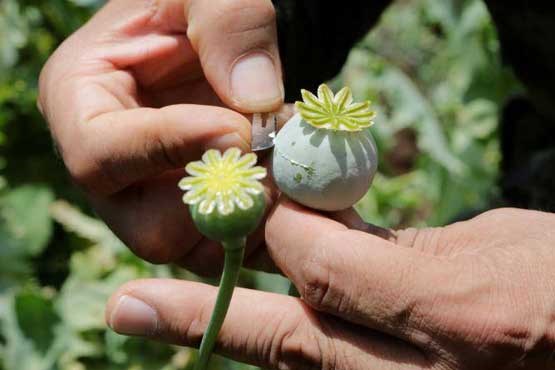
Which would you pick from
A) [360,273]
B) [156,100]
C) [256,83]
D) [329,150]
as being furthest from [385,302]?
[156,100]

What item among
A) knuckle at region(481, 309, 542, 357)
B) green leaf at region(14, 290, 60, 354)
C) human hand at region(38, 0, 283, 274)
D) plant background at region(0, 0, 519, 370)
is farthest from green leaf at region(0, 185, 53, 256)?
knuckle at region(481, 309, 542, 357)

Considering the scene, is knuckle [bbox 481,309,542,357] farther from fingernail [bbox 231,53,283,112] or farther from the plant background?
the plant background

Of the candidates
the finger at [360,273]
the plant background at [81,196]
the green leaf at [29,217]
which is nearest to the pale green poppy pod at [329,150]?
the finger at [360,273]

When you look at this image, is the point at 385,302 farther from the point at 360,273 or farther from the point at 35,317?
the point at 35,317

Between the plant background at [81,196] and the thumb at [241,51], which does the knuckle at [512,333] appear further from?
the plant background at [81,196]

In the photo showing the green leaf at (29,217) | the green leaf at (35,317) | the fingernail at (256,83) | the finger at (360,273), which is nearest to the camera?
the finger at (360,273)

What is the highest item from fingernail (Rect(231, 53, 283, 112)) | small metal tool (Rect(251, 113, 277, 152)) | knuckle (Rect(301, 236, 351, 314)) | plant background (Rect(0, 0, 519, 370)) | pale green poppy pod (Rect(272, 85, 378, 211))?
pale green poppy pod (Rect(272, 85, 378, 211))

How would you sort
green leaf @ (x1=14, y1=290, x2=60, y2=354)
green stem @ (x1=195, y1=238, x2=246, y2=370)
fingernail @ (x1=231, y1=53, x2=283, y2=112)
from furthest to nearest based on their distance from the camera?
green leaf @ (x1=14, y1=290, x2=60, y2=354), fingernail @ (x1=231, y1=53, x2=283, y2=112), green stem @ (x1=195, y1=238, x2=246, y2=370)

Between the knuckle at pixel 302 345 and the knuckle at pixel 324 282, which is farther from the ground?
the knuckle at pixel 324 282
